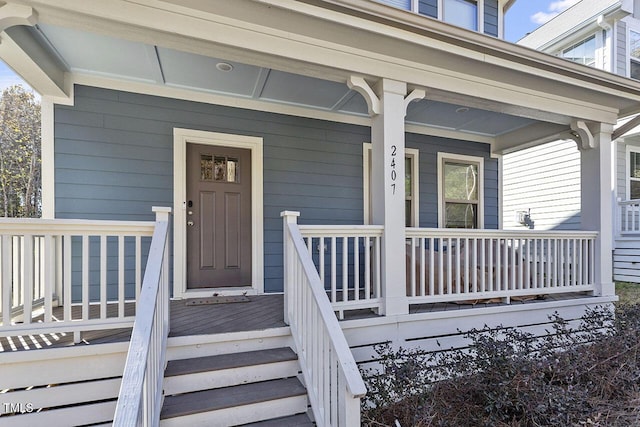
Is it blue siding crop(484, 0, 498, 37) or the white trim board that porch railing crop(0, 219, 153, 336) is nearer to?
the white trim board

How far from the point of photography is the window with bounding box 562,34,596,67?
23.8 ft

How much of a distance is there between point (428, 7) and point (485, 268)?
3711 mm

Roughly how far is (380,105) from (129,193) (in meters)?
2.91

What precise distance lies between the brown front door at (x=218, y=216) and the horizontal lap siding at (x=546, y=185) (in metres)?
7.13

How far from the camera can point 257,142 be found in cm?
433

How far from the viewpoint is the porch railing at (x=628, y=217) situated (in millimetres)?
7086

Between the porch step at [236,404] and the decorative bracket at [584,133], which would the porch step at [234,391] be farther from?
the decorative bracket at [584,133]

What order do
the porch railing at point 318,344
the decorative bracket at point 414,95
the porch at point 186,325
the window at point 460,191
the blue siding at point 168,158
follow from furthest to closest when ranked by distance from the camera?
1. the window at point 460,191
2. the blue siding at point 168,158
3. the decorative bracket at point 414,95
4. the porch at point 186,325
5. the porch railing at point 318,344

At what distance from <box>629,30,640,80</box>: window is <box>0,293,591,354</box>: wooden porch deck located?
6.22 meters

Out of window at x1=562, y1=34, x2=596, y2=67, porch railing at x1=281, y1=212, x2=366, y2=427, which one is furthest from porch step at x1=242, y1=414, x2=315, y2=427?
window at x1=562, y1=34, x2=596, y2=67

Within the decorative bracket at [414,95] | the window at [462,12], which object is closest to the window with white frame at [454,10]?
the window at [462,12]

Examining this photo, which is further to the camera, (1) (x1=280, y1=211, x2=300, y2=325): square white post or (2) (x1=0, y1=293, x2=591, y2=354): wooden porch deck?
(1) (x1=280, y1=211, x2=300, y2=325): square white post

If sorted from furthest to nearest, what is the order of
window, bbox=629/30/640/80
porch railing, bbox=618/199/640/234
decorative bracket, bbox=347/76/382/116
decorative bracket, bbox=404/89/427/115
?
window, bbox=629/30/640/80 < porch railing, bbox=618/199/640/234 < decorative bracket, bbox=404/89/427/115 < decorative bracket, bbox=347/76/382/116

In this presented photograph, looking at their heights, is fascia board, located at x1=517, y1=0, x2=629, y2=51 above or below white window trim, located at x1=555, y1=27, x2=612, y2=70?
above
